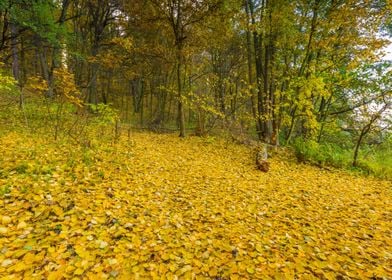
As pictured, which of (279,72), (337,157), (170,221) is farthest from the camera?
(279,72)

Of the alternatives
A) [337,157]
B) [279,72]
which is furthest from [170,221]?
[279,72]

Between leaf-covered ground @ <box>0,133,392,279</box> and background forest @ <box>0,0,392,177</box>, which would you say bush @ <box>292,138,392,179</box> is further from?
leaf-covered ground @ <box>0,133,392,279</box>

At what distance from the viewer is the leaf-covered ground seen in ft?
7.51

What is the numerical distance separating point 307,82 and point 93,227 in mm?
7637

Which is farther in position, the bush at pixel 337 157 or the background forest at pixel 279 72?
the bush at pixel 337 157

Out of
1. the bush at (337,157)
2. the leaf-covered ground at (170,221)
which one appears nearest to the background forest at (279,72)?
the bush at (337,157)

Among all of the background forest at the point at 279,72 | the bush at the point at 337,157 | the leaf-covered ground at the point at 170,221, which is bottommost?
the leaf-covered ground at the point at 170,221

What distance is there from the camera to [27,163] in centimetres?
388

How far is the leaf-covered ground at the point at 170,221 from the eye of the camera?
2.29 m

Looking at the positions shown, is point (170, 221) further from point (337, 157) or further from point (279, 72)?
point (279, 72)

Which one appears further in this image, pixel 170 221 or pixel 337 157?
pixel 337 157

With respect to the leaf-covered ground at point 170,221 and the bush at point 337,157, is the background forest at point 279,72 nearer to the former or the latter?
the bush at point 337,157

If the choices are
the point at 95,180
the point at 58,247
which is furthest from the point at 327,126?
the point at 58,247

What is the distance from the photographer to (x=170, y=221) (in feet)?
10.5
